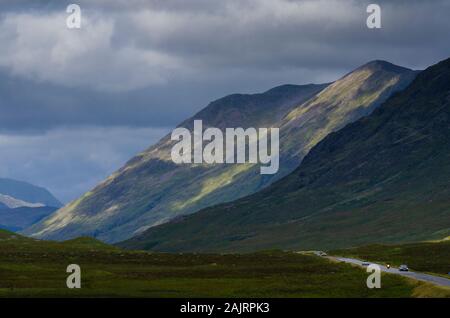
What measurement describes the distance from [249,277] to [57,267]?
126ft

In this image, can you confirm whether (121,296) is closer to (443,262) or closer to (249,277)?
(249,277)

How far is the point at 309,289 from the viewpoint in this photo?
410 feet

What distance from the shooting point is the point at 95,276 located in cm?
15050
